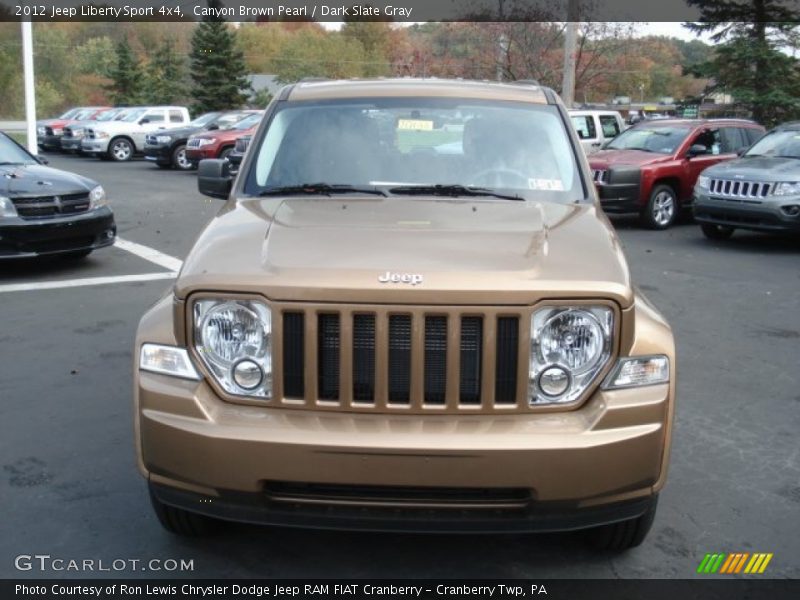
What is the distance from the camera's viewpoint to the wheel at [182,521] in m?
3.52

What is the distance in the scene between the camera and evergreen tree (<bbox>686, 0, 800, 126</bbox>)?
2519 centimetres

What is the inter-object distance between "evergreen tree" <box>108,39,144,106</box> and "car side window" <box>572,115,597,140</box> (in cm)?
3924

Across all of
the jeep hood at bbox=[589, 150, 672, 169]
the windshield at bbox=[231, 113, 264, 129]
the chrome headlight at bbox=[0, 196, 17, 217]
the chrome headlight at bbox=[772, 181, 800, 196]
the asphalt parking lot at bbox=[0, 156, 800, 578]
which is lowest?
the asphalt parking lot at bbox=[0, 156, 800, 578]

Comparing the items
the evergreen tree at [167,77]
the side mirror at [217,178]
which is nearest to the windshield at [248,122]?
the side mirror at [217,178]

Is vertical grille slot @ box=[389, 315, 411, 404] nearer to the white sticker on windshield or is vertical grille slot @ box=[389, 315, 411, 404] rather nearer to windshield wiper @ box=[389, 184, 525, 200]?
windshield wiper @ box=[389, 184, 525, 200]

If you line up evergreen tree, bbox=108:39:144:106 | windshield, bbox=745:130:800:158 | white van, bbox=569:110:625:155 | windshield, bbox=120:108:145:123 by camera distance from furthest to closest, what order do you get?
evergreen tree, bbox=108:39:144:106 < windshield, bbox=120:108:145:123 < white van, bbox=569:110:625:155 < windshield, bbox=745:130:800:158

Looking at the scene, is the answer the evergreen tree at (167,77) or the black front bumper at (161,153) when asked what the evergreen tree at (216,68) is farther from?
the black front bumper at (161,153)

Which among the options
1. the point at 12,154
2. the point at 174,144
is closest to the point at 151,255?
the point at 12,154

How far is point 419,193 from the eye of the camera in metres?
4.18

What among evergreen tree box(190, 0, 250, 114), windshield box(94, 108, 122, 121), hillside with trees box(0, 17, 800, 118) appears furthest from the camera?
evergreen tree box(190, 0, 250, 114)

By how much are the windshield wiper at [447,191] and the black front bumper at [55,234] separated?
6.08 meters

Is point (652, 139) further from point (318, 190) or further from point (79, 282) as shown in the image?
point (318, 190)

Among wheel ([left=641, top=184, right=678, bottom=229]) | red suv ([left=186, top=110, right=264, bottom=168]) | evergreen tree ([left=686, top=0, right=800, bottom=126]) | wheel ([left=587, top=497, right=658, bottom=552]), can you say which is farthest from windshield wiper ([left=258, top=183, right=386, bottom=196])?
evergreen tree ([left=686, top=0, right=800, bottom=126])

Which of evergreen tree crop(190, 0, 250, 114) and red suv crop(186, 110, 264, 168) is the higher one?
evergreen tree crop(190, 0, 250, 114)
